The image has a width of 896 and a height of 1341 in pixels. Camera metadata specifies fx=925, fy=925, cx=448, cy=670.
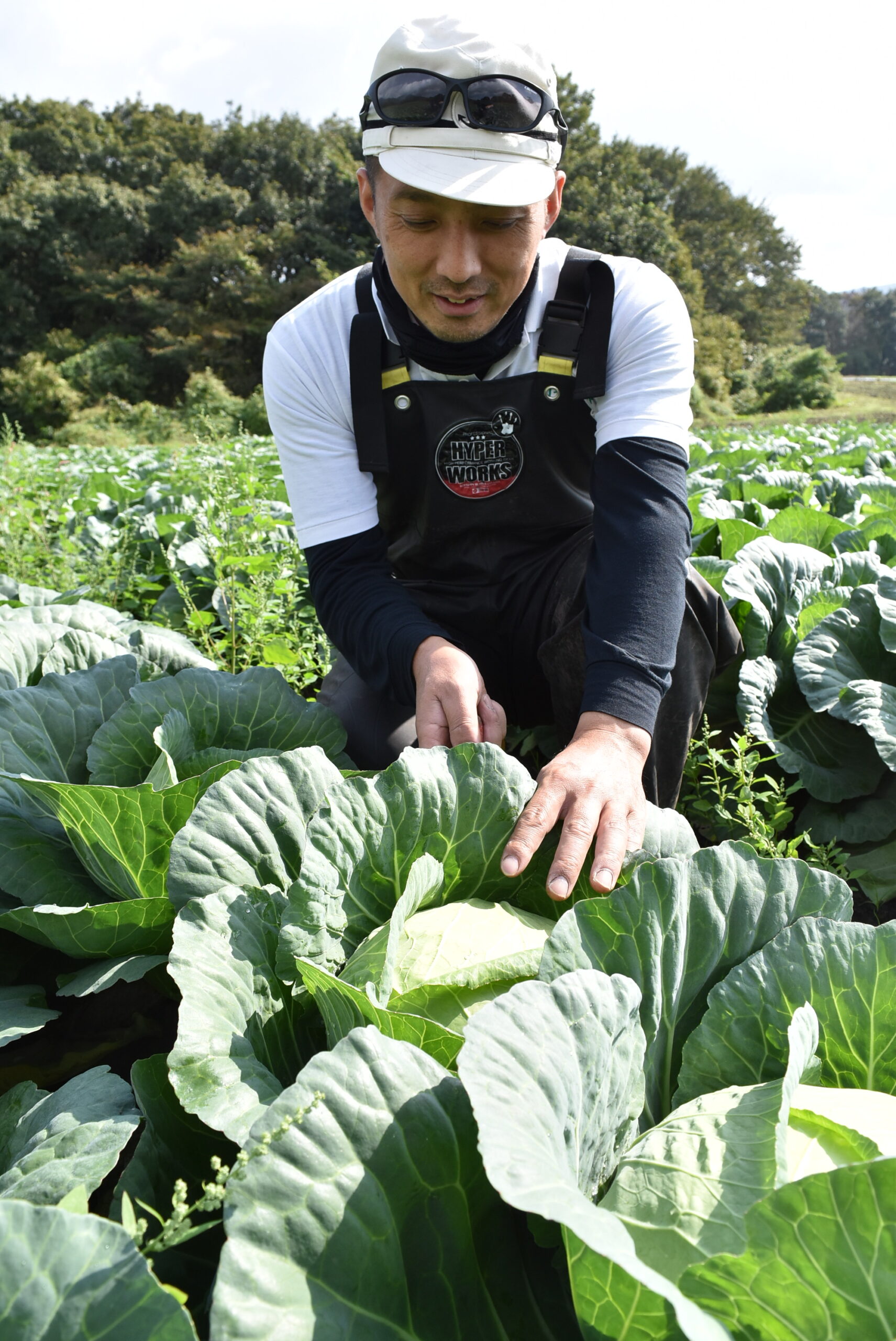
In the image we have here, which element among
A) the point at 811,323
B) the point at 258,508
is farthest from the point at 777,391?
the point at 811,323

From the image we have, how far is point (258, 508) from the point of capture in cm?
476

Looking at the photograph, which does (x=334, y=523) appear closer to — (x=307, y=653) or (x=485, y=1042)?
(x=307, y=653)

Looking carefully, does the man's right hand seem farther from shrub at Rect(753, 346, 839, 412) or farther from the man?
shrub at Rect(753, 346, 839, 412)

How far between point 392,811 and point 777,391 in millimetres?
41258

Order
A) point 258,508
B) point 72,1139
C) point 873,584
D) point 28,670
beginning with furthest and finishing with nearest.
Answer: point 258,508 → point 873,584 → point 28,670 → point 72,1139

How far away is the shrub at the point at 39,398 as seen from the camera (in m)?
31.0

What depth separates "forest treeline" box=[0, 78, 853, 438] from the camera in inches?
1372

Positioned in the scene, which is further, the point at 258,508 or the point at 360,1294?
the point at 258,508

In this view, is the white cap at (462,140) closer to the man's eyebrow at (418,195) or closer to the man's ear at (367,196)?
the man's eyebrow at (418,195)

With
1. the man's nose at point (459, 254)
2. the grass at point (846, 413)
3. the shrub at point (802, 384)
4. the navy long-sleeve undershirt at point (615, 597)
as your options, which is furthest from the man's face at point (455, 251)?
the shrub at point (802, 384)

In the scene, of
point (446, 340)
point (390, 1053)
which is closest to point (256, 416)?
point (446, 340)

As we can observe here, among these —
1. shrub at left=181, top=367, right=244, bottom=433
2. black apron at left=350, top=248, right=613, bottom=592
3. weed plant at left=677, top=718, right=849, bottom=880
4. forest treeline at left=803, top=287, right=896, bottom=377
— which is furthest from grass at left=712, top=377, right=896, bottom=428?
forest treeline at left=803, top=287, right=896, bottom=377

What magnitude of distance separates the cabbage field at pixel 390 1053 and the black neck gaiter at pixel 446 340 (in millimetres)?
988

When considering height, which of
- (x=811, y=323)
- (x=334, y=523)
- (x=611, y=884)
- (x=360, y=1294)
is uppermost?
(x=811, y=323)
